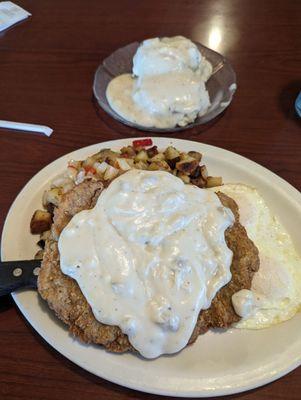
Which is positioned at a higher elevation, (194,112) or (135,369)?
(194,112)

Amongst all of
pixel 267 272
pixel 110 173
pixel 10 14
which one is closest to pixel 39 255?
pixel 110 173

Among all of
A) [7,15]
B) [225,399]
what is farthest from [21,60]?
[225,399]

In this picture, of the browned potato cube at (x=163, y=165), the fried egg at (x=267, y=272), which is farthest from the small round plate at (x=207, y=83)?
the fried egg at (x=267, y=272)

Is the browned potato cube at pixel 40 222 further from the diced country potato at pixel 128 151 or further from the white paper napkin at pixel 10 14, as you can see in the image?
the white paper napkin at pixel 10 14

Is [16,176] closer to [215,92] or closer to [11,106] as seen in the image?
[11,106]

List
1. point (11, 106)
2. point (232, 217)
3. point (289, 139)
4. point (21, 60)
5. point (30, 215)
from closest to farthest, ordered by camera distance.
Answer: point (232, 217) < point (30, 215) < point (289, 139) < point (11, 106) < point (21, 60)
